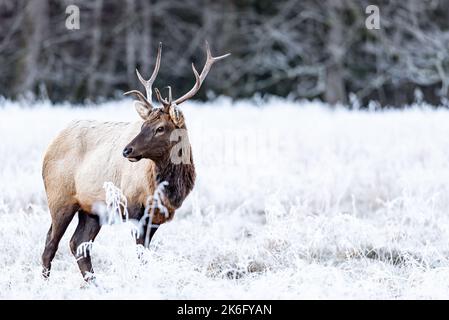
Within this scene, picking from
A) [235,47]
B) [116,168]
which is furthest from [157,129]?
[235,47]

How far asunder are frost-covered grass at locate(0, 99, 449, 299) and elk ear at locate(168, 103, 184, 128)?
0.98 metres

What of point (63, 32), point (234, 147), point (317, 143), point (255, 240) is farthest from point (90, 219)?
point (63, 32)

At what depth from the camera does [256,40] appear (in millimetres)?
23672

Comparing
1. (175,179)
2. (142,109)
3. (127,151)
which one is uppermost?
(142,109)

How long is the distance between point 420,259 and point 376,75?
15.8 m

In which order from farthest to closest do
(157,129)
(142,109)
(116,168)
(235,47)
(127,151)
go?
(235,47) < (116,168) < (142,109) < (157,129) < (127,151)

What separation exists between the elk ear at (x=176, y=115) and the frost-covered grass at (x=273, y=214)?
98 cm

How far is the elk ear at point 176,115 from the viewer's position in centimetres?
634

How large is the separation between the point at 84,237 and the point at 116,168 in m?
0.62

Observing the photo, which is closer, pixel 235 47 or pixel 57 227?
pixel 57 227

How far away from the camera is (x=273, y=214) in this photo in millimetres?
7289

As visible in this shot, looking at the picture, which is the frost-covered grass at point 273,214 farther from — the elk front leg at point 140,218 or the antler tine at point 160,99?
the antler tine at point 160,99

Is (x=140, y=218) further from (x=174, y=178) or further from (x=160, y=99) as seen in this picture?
(x=160, y=99)

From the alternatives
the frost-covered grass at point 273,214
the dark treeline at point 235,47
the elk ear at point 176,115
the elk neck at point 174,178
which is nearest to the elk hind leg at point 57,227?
the frost-covered grass at point 273,214
